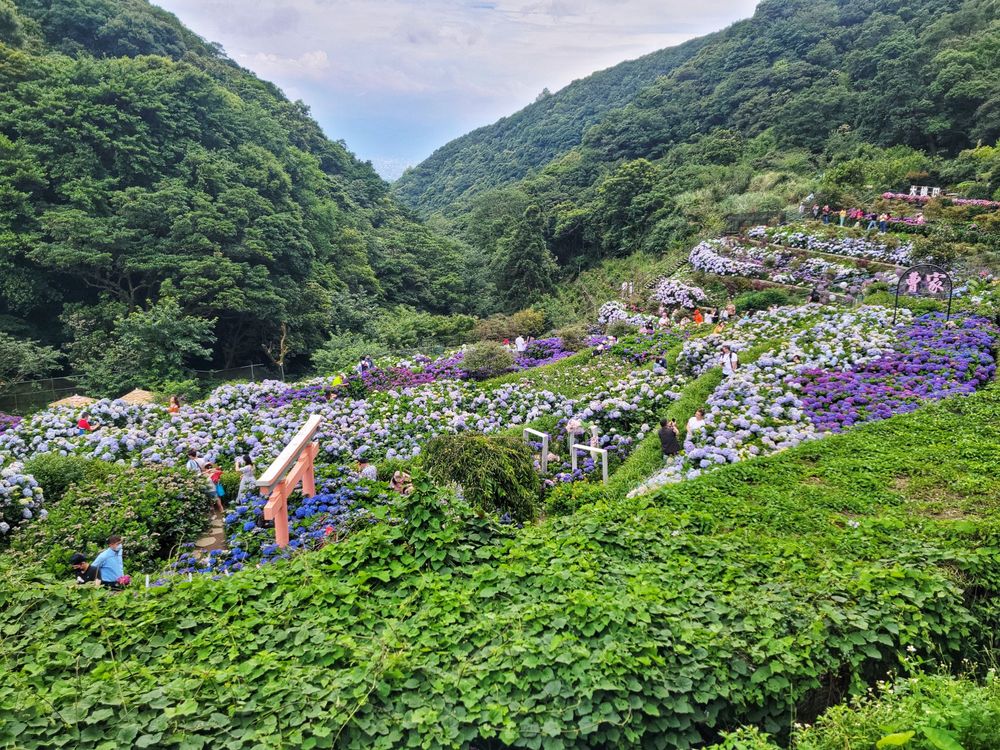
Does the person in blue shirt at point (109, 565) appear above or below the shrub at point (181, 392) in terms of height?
below

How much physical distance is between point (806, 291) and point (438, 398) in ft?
40.6

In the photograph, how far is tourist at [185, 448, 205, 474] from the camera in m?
9.18

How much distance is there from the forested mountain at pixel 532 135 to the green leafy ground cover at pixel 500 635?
72.2 meters

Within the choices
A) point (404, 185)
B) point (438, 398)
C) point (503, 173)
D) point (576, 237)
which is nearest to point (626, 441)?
point (438, 398)

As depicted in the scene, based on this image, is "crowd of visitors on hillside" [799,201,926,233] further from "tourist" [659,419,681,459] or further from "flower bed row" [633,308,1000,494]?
"tourist" [659,419,681,459]

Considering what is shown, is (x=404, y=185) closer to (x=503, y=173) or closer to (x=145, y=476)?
(x=503, y=173)

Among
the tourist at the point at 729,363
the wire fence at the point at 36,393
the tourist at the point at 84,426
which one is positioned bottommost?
the tourist at the point at 729,363

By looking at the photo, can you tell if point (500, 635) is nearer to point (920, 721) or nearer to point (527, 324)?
point (920, 721)

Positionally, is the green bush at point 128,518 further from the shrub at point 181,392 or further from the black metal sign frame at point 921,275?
the black metal sign frame at point 921,275

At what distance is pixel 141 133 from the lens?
26.3m

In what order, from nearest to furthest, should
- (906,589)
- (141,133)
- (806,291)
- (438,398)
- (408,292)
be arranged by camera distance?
(906,589) → (438,398) → (806,291) → (141,133) → (408,292)

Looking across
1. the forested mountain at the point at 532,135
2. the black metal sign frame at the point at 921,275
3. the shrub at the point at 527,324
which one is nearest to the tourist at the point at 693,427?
the black metal sign frame at the point at 921,275

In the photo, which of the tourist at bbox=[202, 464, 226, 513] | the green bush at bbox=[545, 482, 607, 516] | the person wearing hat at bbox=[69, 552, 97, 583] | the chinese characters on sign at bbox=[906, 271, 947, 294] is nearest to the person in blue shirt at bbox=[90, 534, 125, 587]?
the person wearing hat at bbox=[69, 552, 97, 583]

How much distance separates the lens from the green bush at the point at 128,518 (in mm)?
6660
